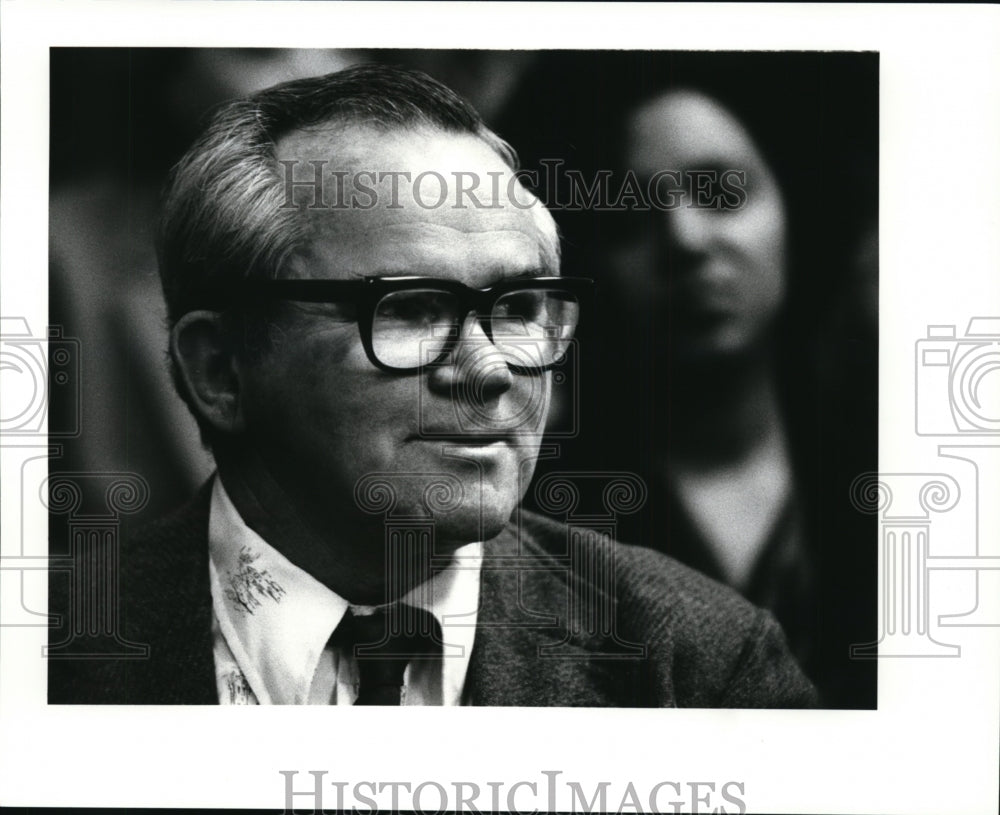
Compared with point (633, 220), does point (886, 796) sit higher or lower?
lower

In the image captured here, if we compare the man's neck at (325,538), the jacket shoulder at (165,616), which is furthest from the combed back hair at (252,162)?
the jacket shoulder at (165,616)

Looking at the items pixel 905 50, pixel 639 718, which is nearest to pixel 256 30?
pixel 905 50

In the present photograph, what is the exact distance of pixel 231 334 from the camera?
2273 mm

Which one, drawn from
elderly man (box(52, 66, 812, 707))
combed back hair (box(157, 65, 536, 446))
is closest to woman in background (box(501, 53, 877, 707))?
elderly man (box(52, 66, 812, 707))

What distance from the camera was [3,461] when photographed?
2367 mm

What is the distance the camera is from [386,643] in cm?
232

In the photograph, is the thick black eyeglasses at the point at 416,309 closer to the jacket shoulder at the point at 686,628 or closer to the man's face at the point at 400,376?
the man's face at the point at 400,376

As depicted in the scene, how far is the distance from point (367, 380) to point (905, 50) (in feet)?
4.67

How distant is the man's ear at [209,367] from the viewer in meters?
2.28

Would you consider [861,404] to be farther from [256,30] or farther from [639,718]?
[256,30]

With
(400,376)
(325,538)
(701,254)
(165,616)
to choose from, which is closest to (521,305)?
(400,376)

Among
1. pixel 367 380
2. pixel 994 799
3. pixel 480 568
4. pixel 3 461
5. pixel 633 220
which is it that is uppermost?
pixel 633 220

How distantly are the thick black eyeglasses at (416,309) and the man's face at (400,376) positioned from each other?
2 cm

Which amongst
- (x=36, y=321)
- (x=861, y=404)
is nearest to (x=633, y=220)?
(x=861, y=404)
